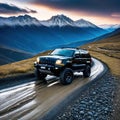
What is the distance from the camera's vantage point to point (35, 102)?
13859 mm

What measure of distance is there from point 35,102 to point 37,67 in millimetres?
5755

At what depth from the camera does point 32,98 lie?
1461cm

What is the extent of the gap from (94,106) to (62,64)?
4943mm

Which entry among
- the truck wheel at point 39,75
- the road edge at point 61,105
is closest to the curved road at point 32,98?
the road edge at point 61,105

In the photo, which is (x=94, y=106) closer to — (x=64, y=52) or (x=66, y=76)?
(x=66, y=76)

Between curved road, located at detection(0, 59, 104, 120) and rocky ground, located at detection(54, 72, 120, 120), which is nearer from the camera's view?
curved road, located at detection(0, 59, 104, 120)

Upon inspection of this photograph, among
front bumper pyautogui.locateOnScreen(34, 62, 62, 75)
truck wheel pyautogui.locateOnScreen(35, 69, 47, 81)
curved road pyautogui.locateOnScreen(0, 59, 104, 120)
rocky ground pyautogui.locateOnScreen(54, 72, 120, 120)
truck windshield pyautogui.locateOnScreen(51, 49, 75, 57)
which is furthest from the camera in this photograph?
truck windshield pyautogui.locateOnScreen(51, 49, 75, 57)

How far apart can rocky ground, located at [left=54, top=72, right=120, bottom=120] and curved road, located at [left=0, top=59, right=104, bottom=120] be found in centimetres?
89

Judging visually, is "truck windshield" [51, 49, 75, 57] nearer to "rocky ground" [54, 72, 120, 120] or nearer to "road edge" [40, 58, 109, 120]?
"road edge" [40, 58, 109, 120]

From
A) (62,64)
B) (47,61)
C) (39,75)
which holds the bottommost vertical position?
(39,75)

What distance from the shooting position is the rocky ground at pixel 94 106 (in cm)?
1259

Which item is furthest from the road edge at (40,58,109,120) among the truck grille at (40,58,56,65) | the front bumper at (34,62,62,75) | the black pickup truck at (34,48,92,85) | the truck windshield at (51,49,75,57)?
the truck windshield at (51,49,75,57)

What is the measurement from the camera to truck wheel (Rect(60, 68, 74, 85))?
727 inches

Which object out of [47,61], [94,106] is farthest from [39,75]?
[94,106]
